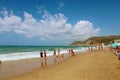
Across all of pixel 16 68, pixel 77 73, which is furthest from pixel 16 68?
pixel 77 73

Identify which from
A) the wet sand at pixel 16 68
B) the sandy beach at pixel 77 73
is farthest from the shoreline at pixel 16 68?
the sandy beach at pixel 77 73

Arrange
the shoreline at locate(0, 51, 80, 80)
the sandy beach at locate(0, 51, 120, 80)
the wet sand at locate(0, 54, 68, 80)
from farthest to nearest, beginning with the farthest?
the shoreline at locate(0, 51, 80, 80), the wet sand at locate(0, 54, 68, 80), the sandy beach at locate(0, 51, 120, 80)

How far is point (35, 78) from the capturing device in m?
13.0

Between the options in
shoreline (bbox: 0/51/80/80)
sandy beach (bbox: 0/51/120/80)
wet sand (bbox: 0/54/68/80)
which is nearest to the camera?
sandy beach (bbox: 0/51/120/80)

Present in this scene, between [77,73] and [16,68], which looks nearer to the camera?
[77,73]

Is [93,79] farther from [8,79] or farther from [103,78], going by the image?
[8,79]

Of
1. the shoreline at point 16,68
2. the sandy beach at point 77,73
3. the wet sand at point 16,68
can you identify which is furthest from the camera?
the shoreline at point 16,68

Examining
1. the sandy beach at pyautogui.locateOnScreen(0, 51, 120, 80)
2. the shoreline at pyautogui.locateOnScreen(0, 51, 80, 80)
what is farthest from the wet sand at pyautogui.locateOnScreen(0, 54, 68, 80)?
the sandy beach at pyautogui.locateOnScreen(0, 51, 120, 80)

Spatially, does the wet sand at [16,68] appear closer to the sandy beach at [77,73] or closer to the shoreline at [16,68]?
the shoreline at [16,68]

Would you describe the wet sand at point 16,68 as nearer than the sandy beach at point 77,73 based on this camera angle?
No

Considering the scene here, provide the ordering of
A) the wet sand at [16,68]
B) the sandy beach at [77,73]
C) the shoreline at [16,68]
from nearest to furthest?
the sandy beach at [77,73], the wet sand at [16,68], the shoreline at [16,68]

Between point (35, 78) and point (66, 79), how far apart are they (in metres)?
2.08

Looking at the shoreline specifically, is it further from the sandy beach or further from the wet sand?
the sandy beach

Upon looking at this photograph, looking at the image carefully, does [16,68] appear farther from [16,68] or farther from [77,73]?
[77,73]
